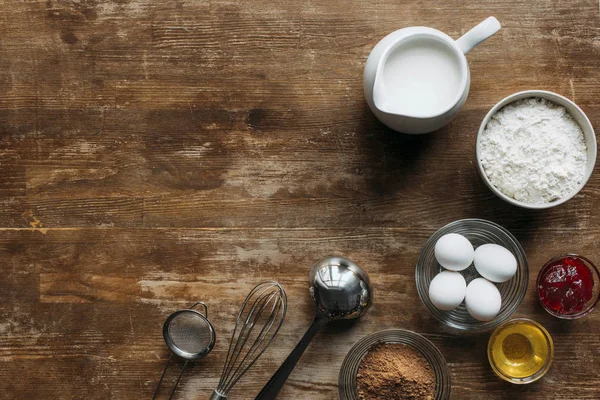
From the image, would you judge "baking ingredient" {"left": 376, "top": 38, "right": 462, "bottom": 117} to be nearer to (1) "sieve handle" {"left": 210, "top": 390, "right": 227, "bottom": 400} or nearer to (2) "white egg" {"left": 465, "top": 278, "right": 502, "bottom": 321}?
(2) "white egg" {"left": 465, "top": 278, "right": 502, "bottom": 321}

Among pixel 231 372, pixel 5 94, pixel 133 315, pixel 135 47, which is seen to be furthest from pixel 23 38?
pixel 231 372

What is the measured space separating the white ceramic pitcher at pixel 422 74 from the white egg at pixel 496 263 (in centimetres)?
25

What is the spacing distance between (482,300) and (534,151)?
0.28 meters

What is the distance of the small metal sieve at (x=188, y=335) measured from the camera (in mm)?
1144

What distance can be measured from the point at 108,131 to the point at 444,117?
656 millimetres

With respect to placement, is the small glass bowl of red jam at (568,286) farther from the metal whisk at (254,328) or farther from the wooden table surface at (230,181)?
the metal whisk at (254,328)

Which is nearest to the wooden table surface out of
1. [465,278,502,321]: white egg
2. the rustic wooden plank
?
the rustic wooden plank

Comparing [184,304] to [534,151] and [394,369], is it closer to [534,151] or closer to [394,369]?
[394,369]

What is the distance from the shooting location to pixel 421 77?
3.37 ft

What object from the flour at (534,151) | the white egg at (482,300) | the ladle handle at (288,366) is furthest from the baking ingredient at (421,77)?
the ladle handle at (288,366)

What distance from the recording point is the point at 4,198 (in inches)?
46.3

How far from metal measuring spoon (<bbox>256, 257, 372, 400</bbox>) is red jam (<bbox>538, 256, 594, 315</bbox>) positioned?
34cm

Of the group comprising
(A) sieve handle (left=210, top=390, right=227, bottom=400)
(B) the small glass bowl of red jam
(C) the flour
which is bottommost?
(A) sieve handle (left=210, top=390, right=227, bottom=400)

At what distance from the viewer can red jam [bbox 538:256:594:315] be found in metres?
1.10
